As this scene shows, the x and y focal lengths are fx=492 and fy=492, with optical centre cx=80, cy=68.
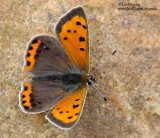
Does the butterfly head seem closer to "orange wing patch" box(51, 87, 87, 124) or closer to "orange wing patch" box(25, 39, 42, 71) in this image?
"orange wing patch" box(51, 87, 87, 124)

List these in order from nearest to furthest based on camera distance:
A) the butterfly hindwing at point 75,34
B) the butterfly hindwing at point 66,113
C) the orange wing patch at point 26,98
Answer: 1. the butterfly hindwing at point 66,113
2. the orange wing patch at point 26,98
3. the butterfly hindwing at point 75,34

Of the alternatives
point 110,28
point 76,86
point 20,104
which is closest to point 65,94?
point 76,86

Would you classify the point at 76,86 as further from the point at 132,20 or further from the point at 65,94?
the point at 132,20

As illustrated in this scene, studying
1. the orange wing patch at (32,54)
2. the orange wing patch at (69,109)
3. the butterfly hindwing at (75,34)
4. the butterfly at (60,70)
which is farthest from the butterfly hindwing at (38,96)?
the butterfly hindwing at (75,34)

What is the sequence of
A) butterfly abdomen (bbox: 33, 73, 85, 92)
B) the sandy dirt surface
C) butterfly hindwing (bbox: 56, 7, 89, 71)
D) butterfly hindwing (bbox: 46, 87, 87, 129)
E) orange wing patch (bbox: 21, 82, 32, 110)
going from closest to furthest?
butterfly hindwing (bbox: 46, 87, 87, 129), orange wing patch (bbox: 21, 82, 32, 110), butterfly hindwing (bbox: 56, 7, 89, 71), butterfly abdomen (bbox: 33, 73, 85, 92), the sandy dirt surface

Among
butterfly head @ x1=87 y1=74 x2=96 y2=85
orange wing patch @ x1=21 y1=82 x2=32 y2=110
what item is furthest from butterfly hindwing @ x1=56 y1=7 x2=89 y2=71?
orange wing patch @ x1=21 y1=82 x2=32 y2=110

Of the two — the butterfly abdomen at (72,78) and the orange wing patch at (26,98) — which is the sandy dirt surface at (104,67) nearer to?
the butterfly abdomen at (72,78)
